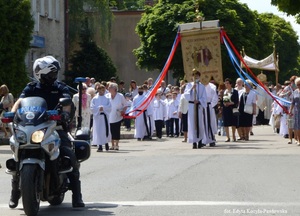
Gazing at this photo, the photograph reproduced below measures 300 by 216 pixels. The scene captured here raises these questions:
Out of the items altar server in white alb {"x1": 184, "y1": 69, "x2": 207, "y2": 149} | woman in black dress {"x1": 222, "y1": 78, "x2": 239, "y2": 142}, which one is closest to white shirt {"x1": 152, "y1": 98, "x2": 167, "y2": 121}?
woman in black dress {"x1": 222, "y1": 78, "x2": 239, "y2": 142}

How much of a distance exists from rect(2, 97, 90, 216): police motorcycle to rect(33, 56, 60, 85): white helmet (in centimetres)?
42

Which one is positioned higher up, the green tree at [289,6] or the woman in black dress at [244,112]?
the green tree at [289,6]

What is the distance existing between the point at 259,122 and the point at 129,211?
40.1 metres

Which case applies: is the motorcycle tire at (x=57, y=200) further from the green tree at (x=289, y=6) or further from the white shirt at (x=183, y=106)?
the white shirt at (x=183, y=106)

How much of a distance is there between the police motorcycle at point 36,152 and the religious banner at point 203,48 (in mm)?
20007

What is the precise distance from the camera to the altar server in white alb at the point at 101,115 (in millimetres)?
26234

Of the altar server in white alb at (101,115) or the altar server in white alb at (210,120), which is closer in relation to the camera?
the altar server in white alb at (101,115)

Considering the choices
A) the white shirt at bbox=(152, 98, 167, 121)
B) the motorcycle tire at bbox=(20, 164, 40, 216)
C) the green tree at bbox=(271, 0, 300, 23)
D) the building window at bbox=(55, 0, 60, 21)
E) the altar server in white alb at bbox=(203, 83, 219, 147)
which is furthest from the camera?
the building window at bbox=(55, 0, 60, 21)

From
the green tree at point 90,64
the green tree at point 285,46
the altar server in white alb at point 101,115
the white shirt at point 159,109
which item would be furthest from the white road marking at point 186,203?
the green tree at point 285,46

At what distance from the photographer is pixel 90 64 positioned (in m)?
57.7

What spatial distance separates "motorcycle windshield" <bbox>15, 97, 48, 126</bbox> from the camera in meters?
11.3

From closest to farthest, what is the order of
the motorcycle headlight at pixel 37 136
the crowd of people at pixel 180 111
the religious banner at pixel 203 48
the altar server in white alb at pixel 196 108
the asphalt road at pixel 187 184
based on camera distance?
the motorcycle headlight at pixel 37 136
the asphalt road at pixel 187 184
the crowd of people at pixel 180 111
the altar server in white alb at pixel 196 108
the religious banner at pixel 203 48

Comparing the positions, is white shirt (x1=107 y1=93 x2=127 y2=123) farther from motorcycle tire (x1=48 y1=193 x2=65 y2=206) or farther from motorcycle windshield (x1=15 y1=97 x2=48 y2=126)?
motorcycle windshield (x1=15 y1=97 x2=48 y2=126)

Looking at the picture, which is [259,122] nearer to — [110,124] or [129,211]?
[110,124]
